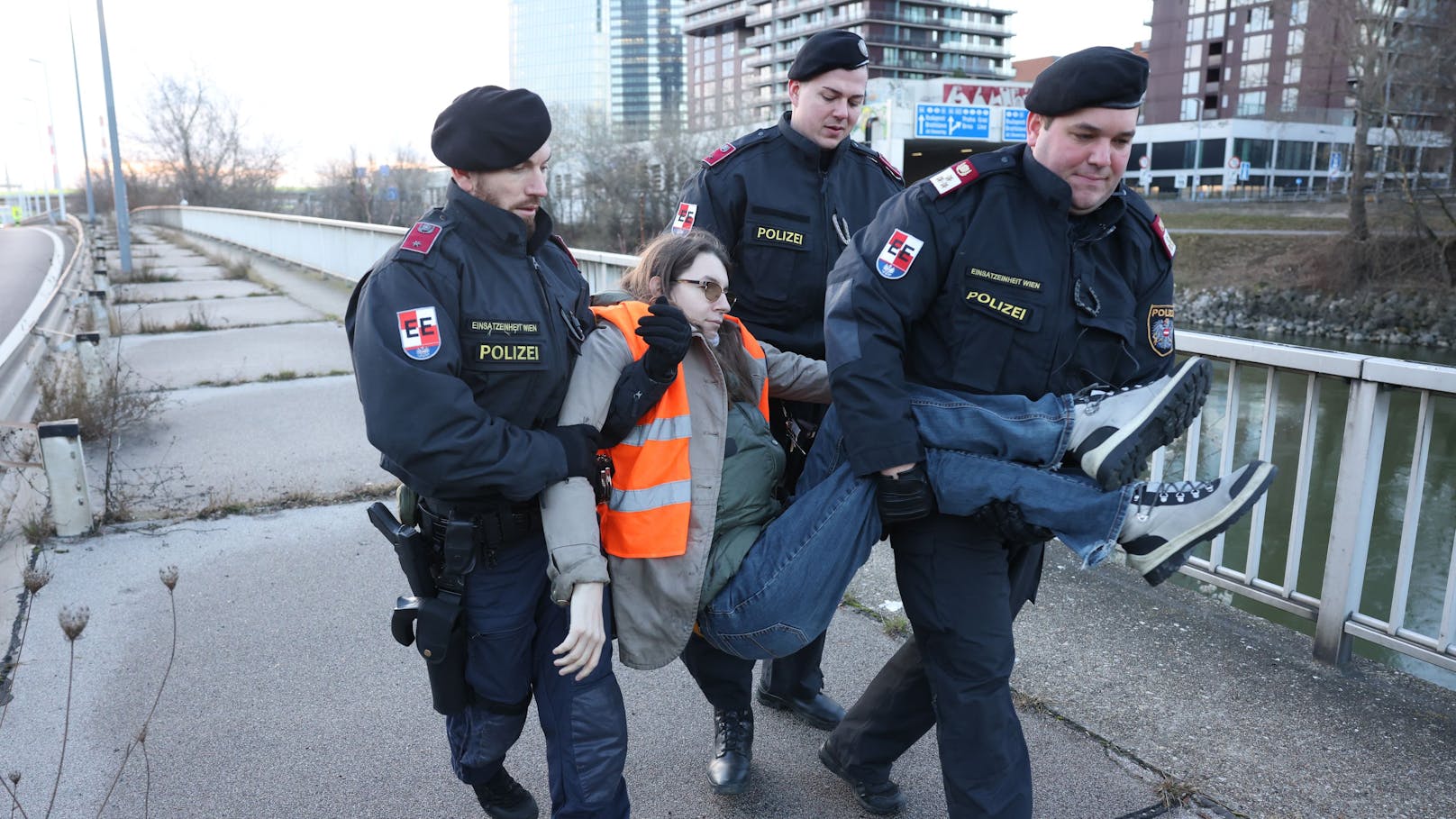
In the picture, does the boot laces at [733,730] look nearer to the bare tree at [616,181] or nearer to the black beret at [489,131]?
the black beret at [489,131]

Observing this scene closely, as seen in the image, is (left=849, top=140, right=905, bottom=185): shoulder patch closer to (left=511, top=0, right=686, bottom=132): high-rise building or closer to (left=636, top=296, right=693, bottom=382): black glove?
(left=636, top=296, right=693, bottom=382): black glove

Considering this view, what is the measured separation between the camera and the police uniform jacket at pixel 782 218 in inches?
125

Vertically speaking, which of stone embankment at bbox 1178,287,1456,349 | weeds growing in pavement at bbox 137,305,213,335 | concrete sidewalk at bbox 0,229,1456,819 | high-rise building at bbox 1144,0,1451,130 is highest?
high-rise building at bbox 1144,0,1451,130

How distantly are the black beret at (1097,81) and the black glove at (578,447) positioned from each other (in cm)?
124

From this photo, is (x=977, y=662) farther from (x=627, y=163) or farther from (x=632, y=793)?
(x=627, y=163)

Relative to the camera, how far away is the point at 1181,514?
2.07 m

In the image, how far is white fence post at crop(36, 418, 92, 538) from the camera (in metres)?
4.54

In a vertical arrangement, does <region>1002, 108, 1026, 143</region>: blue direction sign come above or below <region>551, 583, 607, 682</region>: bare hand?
above

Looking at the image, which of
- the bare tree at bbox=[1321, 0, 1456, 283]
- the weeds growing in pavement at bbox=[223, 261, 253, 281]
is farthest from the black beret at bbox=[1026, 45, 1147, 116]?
the bare tree at bbox=[1321, 0, 1456, 283]

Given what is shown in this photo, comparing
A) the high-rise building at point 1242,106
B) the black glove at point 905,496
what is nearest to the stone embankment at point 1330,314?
the high-rise building at point 1242,106

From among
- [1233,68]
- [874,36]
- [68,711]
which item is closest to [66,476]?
A: [68,711]

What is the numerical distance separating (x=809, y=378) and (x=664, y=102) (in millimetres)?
140199

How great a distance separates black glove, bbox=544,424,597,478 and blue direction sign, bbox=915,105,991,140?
47694 mm

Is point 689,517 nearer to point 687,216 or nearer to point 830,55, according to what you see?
point 687,216
